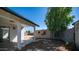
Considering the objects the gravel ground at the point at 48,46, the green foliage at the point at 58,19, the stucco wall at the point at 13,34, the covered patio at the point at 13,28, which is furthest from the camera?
the stucco wall at the point at 13,34

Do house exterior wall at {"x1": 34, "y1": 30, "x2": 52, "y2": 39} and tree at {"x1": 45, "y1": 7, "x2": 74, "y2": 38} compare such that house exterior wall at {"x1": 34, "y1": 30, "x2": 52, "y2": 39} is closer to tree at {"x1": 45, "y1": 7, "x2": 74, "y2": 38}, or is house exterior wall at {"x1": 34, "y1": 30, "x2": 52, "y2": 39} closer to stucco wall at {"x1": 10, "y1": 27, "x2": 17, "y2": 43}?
tree at {"x1": 45, "y1": 7, "x2": 74, "y2": 38}

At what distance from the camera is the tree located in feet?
33.5

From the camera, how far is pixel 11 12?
952cm

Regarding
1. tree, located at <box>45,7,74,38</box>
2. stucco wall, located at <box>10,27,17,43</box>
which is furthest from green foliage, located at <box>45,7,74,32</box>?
stucco wall, located at <box>10,27,17,43</box>

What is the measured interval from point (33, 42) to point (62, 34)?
1825mm

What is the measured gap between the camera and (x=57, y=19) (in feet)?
34.1

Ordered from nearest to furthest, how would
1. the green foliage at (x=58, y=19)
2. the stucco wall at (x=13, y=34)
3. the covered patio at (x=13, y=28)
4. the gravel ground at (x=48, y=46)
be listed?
the covered patio at (x=13, y=28) → the green foliage at (x=58, y=19) → the gravel ground at (x=48, y=46) → the stucco wall at (x=13, y=34)

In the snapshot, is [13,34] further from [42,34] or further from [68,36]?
[68,36]

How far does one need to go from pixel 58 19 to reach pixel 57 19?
6cm

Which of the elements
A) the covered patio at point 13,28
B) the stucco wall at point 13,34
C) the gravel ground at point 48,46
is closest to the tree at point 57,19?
the gravel ground at point 48,46

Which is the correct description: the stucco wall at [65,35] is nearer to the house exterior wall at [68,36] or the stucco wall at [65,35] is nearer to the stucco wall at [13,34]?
the house exterior wall at [68,36]

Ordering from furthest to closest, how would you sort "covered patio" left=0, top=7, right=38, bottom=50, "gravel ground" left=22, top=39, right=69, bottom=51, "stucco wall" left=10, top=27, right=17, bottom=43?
1. "stucco wall" left=10, top=27, right=17, bottom=43
2. "gravel ground" left=22, top=39, right=69, bottom=51
3. "covered patio" left=0, top=7, right=38, bottom=50

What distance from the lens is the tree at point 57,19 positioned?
10.2 metres
